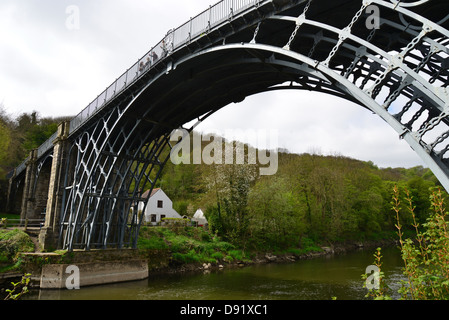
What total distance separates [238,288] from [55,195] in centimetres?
1290

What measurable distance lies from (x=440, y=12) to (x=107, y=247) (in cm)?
2023

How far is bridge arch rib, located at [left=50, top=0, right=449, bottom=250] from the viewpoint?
272 inches

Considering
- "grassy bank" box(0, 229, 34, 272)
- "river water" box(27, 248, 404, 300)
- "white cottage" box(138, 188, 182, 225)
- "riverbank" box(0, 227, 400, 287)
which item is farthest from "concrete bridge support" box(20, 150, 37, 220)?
"white cottage" box(138, 188, 182, 225)

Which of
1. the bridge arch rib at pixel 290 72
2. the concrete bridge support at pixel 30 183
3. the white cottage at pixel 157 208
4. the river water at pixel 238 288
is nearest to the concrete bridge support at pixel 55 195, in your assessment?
the bridge arch rib at pixel 290 72

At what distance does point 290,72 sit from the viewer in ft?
37.7

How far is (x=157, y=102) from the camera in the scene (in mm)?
17188

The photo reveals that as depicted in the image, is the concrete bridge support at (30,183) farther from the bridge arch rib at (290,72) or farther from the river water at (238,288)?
the river water at (238,288)

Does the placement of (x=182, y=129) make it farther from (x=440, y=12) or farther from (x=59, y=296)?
(x=440, y=12)

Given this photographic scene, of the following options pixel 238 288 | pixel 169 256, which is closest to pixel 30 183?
pixel 169 256

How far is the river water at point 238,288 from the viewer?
14.5m

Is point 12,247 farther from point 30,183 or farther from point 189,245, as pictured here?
point 30,183

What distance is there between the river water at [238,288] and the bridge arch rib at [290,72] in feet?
11.7
